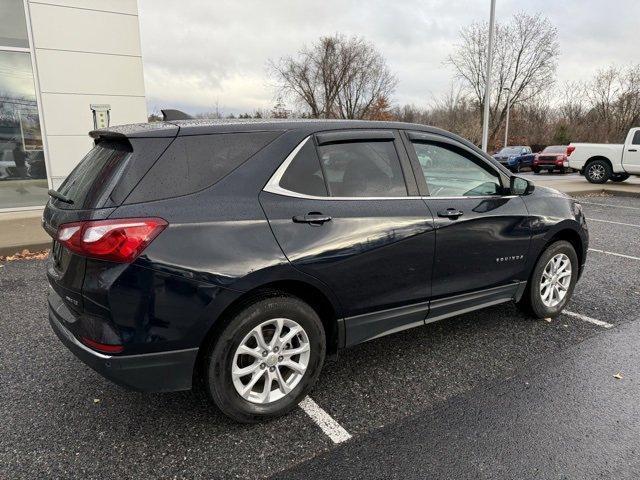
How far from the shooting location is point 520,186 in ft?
12.4

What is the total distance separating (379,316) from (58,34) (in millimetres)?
9607

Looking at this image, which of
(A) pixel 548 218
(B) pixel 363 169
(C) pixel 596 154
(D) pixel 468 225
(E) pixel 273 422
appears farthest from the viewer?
(C) pixel 596 154

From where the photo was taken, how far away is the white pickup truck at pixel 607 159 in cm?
1616

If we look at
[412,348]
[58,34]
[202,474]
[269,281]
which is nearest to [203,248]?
[269,281]

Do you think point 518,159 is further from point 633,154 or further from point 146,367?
point 146,367

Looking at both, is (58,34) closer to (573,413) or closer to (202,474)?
(202,474)

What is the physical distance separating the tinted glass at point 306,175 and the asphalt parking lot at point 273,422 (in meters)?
1.35

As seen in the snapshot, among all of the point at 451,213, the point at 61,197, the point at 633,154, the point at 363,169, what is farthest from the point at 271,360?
the point at 633,154

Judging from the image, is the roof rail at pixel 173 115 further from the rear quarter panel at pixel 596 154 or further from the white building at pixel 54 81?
the rear quarter panel at pixel 596 154

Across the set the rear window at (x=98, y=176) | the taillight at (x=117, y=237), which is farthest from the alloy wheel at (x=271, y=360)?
the rear window at (x=98, y=176)

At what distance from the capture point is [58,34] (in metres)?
9.16

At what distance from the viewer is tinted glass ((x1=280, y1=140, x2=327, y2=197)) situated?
2637mm

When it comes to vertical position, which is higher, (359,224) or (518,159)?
(359,224)

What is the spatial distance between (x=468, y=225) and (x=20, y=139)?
9.81 metres
